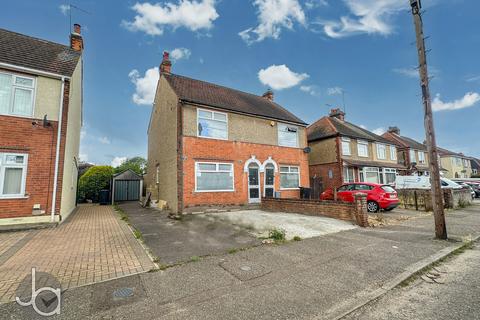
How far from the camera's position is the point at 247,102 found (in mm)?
17469

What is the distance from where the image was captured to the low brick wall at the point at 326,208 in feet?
29.5

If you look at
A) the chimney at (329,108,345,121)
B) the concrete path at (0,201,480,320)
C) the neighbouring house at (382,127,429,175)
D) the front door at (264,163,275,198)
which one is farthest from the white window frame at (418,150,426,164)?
the concrete path at (0,201,480,320)

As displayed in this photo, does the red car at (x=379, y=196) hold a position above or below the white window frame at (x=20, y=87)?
below

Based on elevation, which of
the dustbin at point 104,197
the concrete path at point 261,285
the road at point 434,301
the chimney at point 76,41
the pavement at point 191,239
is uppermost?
the chimney at point 76,41

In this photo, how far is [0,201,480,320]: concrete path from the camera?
3154 millimetres

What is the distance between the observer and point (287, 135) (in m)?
17.2

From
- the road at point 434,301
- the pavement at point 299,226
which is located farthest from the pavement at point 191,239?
the road at point 434,301

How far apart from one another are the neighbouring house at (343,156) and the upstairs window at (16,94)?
847 inches

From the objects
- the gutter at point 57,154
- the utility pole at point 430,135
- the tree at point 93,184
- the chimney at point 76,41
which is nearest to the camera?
the utility pole at point 430,135

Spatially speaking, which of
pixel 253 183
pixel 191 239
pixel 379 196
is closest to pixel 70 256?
pixel 191 239

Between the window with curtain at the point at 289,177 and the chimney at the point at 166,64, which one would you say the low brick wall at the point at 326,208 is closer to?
the window with curtain at the point at 289,177

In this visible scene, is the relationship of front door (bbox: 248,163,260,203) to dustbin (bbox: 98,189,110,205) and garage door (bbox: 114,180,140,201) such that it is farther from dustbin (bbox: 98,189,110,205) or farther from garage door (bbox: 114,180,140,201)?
dustbin (bbox: 98,189,110,205)

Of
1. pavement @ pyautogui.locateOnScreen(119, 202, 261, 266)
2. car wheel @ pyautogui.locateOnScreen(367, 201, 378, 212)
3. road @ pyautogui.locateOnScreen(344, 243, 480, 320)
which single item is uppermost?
car wheel @ pyautogui.locateOnScreen(367, 201, 378, 212)

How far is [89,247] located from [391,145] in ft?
103
